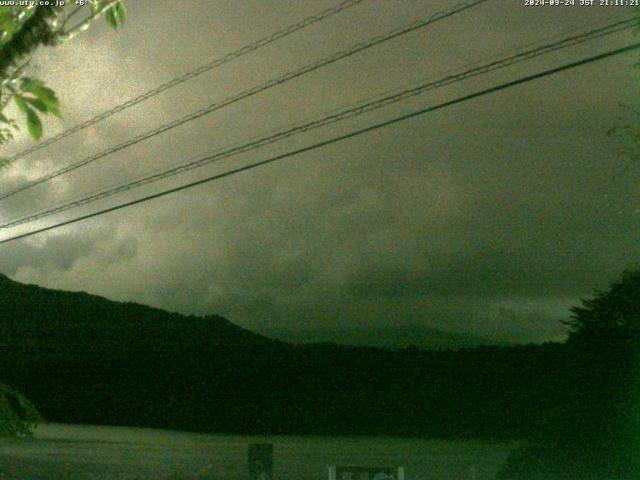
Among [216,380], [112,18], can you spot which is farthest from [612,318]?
[216,380]

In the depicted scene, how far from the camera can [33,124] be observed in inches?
137

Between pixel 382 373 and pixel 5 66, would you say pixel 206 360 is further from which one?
pixel 5 66

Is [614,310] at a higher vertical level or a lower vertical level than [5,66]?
higher

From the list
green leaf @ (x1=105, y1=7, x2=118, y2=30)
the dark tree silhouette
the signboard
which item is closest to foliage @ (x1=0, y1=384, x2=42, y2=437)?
the signboard

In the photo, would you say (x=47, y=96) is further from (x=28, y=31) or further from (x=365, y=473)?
(x=365, y=473)

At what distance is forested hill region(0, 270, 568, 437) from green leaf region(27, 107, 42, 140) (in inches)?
1439

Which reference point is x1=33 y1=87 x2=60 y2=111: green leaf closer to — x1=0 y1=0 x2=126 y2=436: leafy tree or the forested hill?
x1=0 y1=0 x2=126 y2=436: leafy tree

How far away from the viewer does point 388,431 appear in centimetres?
5575

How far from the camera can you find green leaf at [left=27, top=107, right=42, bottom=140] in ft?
11.4

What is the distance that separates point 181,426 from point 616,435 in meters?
55.3

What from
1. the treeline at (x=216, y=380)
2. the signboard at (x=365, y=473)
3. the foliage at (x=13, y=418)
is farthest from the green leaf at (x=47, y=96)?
the treeline at (x=216, y=380)

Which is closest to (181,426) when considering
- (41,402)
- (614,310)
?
(41,402)

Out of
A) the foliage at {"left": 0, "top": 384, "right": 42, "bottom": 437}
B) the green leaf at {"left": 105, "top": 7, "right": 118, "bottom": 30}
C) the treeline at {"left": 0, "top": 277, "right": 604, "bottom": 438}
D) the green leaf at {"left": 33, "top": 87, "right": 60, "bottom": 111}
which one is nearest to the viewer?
the green leaf at {"left": 33, "top": 87, "right": 60, "bottom": 111}

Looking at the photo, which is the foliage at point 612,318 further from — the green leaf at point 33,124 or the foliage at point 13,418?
the green leaf at point 33,124
